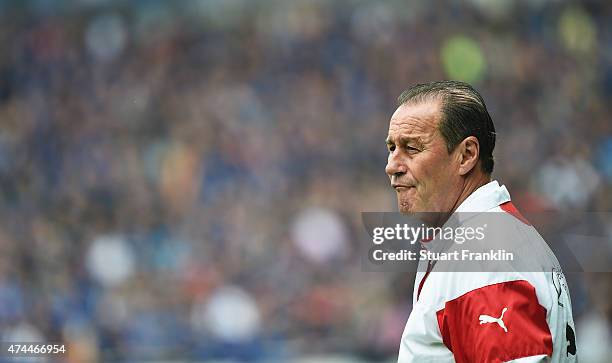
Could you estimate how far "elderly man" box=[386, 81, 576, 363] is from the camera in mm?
1763

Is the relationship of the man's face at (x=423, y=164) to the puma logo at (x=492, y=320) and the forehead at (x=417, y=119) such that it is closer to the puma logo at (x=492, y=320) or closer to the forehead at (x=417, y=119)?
the forehead at (x=417, y=119)

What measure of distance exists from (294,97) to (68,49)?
2.34 meters

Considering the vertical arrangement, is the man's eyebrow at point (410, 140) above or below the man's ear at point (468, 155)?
above

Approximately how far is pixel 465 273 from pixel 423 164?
1.15ft

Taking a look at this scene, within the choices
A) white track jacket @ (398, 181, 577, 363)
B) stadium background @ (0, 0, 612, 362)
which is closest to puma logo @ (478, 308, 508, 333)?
white track jacket @ (398, 181, 577, 363)

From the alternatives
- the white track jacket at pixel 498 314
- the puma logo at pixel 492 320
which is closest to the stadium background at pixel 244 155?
the white track jacket at pixel 498 314

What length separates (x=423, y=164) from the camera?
2131mm

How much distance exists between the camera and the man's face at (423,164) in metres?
2.11

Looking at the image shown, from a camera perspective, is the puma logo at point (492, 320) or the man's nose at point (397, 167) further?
the man's nose at point (397, 167)

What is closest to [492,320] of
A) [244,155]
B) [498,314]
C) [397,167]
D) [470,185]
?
[498,314]

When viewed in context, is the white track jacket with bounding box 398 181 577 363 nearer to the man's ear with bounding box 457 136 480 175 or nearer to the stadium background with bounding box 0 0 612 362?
the man's ear with bounding box 457 136 480 175

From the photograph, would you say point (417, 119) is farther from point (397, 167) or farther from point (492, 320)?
point (492, 320)

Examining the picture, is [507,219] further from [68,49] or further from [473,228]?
[68,49]

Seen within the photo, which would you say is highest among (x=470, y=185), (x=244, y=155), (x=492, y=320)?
(x=244, y=155)
